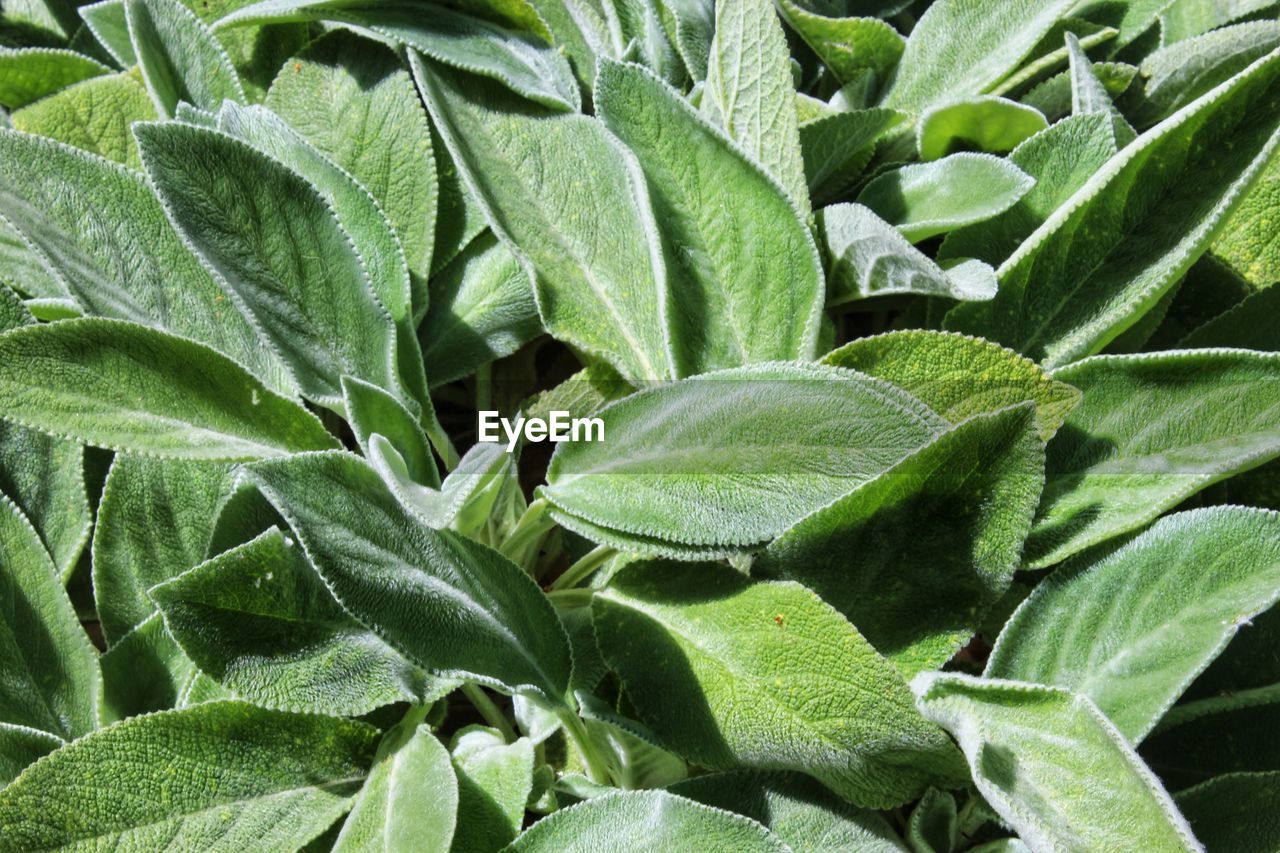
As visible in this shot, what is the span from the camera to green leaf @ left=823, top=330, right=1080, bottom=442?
73 cm

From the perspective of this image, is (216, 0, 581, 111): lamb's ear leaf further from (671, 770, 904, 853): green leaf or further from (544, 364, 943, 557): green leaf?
(671, 770, 904, 853): green leaf

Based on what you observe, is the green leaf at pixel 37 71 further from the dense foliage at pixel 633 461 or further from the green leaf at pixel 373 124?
the green leaf at pixel 373 124

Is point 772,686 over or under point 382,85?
under

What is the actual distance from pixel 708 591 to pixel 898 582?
12 centimetres

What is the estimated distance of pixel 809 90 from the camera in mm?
1101

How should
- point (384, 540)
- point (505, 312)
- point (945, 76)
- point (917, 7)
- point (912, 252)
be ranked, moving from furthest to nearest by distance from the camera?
point (917, 7) → point (945, 76) → point (505, 312) → point (912, 252) → point (384, 540)

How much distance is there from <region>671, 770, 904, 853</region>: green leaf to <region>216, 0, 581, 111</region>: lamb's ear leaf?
19.6 inches

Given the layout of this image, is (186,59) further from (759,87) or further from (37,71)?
(759,87)

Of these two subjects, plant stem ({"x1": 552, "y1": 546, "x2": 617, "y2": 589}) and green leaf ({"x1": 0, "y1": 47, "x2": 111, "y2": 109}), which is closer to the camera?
plant stem ({"x1": 552, "y1": 546, "x2": 617, "y2": 589})

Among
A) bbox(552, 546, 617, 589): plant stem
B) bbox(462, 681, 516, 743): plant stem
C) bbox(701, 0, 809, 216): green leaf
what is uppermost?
bbox(701, 0, 809, 216): green leaf

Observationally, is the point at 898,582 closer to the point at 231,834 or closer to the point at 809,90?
the point at 231,834

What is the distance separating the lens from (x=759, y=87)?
87 centimetres

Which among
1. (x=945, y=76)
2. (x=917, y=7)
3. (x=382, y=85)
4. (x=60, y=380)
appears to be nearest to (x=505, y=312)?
(x=382, y=85)

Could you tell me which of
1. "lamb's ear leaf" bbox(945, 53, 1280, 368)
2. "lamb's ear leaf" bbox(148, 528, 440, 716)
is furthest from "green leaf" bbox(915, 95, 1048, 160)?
"lamb's ear leaf" bbox(148, 528, 440, 716)
